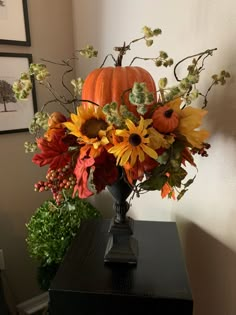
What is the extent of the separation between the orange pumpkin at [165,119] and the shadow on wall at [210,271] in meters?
0.43

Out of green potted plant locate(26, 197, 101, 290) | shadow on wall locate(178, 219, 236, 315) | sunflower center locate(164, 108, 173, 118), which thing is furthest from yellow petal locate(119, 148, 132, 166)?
green potted plant locate(26, 197, 101, 290)

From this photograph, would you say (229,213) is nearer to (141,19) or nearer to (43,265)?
(141,19)

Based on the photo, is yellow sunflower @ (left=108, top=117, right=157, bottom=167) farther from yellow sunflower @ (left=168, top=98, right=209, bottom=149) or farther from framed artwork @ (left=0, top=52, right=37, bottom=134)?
framed artwork @ (left=0, top=52, right=37, bottom=134)

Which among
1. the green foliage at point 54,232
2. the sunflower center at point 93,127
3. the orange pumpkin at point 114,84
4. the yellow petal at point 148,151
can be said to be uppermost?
the orange pumpkin at point 114,84

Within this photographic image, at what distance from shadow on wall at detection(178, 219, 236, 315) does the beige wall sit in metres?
0.87

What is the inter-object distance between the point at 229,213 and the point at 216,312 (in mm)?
333

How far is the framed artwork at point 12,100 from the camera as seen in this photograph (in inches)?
47.0

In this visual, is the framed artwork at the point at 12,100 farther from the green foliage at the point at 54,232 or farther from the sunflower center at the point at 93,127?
the sunflower center at the point at 93,127

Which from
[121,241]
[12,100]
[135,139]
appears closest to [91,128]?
[135,139]

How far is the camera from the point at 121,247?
74 cm

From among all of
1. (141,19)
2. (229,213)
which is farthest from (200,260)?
(141,19)

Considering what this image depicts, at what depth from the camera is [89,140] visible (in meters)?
0.56

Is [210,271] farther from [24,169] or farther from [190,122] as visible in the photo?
[24,169]

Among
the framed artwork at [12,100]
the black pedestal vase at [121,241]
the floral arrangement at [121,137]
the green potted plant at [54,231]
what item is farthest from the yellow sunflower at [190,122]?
the framed artwork at [12,100]
